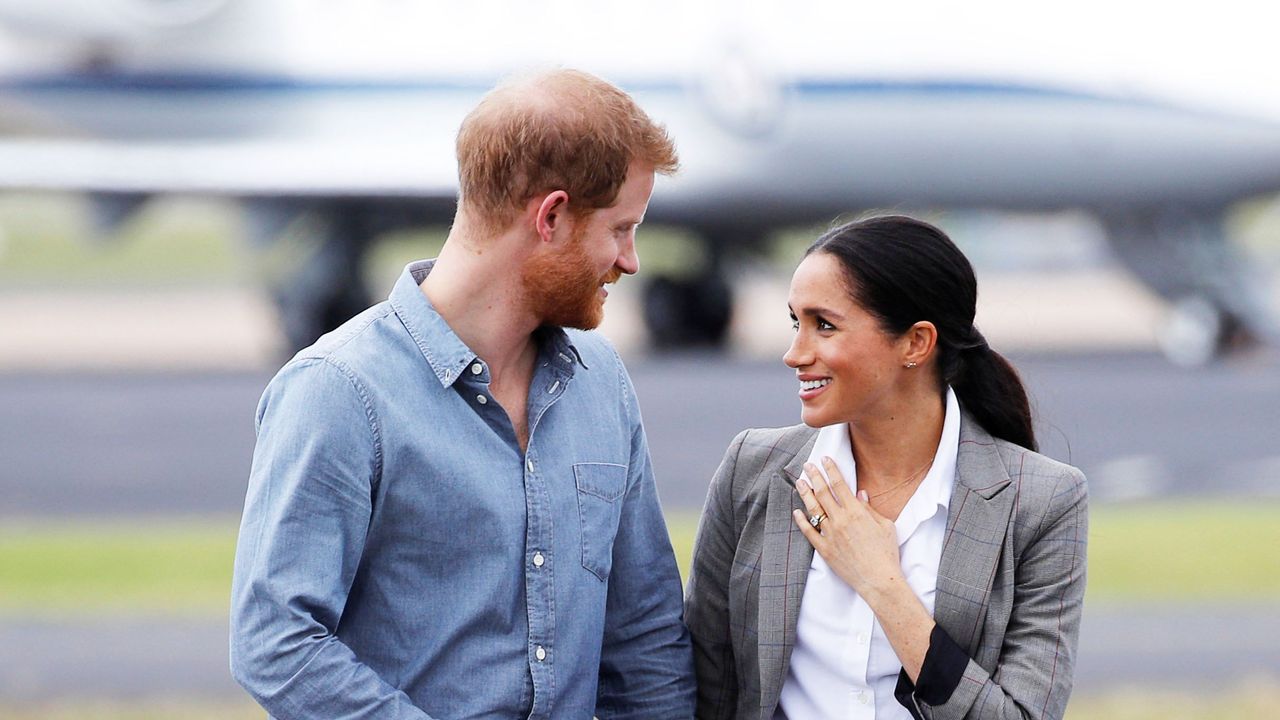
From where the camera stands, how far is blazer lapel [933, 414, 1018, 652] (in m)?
2.25

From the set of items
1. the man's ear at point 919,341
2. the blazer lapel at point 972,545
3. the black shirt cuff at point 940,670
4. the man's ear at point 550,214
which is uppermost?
the man's ear at point 550,214

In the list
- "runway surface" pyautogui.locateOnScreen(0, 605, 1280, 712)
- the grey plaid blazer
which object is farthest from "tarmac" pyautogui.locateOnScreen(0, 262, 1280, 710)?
the grey plaid blazer

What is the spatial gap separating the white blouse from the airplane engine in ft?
49.5

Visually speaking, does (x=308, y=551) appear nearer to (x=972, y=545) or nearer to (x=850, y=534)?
(x=850, y=534)

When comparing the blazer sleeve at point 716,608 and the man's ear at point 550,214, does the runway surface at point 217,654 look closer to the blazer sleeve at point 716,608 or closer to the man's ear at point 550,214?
the blazer sleeve at point 716,608

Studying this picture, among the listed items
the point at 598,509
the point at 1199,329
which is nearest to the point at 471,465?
the point at 598,509

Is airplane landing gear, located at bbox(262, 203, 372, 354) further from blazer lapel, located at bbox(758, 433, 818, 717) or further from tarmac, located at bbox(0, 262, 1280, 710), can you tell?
blazer lapel, located at bbox(758, 433, 818, 717)

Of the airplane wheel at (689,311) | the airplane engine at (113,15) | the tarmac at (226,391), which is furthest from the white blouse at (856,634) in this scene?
the airplane wheel at (689,311)

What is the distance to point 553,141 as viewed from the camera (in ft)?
6.61

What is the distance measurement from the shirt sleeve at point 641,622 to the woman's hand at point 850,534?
0.76ft

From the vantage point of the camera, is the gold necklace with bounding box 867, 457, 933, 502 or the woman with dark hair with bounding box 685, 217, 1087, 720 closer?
the woman with dark hair with bounding box 685, 217, 1087, 720

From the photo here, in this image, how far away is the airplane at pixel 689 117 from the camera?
14805mm

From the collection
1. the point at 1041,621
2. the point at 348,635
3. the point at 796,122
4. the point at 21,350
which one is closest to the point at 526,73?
the point at 348,635

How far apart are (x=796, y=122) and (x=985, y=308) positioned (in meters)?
12.5
